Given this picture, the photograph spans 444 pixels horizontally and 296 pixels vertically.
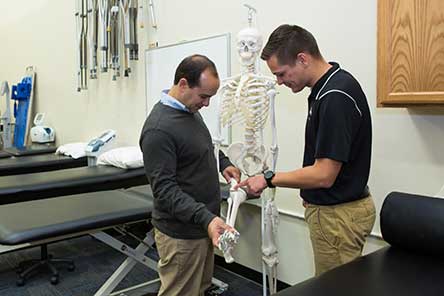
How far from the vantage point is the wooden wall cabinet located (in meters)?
1.70

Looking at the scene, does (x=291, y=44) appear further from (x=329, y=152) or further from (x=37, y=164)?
(x=37, y=164)

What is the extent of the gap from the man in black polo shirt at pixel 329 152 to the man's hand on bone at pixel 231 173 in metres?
0.28

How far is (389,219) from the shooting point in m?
1.92

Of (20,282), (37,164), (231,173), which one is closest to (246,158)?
(231,173)

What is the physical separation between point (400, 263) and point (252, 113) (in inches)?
39.3

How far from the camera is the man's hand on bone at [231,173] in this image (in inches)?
86.5

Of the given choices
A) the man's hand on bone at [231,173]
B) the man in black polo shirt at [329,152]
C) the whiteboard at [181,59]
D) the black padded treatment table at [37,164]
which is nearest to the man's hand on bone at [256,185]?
the man in black polo shirt at [329,152]

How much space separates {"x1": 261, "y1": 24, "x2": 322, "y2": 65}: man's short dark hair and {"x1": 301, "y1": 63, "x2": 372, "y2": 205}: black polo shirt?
134 mm

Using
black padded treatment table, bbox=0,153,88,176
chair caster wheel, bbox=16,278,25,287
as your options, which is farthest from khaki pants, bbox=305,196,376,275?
black padded treatment table, bbox=0,153,88,176

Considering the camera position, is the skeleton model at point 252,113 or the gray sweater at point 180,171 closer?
the gray sweater at point 180,171

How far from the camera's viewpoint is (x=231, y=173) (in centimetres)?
222

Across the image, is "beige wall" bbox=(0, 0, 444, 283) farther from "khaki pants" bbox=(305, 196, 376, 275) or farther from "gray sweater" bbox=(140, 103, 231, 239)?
"gray sweater" bbox=(140, 103, 231, 239)

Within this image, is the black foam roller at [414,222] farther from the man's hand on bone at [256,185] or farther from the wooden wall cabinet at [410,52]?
the man's hand on bone at [256,185]

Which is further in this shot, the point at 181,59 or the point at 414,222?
the point at 181,59
